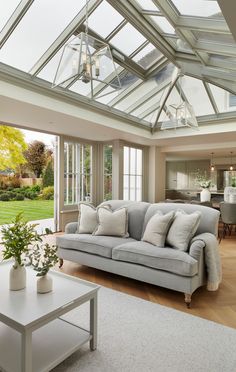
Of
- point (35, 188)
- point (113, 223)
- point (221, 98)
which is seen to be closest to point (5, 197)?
point (35, 188)

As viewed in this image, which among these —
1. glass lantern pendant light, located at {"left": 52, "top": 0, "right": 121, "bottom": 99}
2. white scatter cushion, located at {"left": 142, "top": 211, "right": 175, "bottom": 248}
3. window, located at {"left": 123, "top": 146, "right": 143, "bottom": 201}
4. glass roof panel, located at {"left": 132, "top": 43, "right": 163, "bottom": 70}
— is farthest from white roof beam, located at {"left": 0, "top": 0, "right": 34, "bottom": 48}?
window, located at {"left": 123, "top": 146, "right": 143, "bottom": 201}

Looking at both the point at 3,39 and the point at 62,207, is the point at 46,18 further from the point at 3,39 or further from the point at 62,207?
the point at 62,207

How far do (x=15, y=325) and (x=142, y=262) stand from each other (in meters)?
1.61

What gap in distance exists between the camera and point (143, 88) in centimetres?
509

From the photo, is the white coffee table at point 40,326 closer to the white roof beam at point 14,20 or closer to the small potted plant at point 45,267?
the small potted plant at point 45,267

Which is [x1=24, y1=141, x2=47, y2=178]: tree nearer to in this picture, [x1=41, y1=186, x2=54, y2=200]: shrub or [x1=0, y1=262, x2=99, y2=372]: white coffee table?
[x1=41, y1=186, x2=54, y2=200]: shrub

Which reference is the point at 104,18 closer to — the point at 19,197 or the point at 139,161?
the point at 139,161

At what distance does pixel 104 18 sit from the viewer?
330 cm

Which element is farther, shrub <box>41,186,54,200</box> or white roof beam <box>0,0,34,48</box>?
shrub <box>41,186,54,200</box>

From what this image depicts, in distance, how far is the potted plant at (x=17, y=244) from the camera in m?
1.84

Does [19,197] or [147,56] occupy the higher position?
[147,56]

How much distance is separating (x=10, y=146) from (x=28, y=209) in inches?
Answer: 112

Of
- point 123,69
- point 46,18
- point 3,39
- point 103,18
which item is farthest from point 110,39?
point 3,39

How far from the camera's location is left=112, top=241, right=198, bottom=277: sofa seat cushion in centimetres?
254
